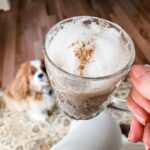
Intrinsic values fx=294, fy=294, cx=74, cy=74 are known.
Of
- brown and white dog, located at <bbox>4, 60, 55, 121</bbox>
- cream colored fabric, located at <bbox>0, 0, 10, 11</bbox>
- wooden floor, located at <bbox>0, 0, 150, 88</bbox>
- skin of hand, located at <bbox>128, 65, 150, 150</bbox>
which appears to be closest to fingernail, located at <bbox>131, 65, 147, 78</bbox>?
skin of hand, located at <bbox>128, 65, 150, 150</bbox>

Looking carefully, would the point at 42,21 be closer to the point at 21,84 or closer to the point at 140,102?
the point at 21,84

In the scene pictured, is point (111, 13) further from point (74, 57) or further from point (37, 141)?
point (74, 57)

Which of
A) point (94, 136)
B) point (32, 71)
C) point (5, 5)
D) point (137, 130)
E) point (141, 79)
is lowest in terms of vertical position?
point (5, 5)

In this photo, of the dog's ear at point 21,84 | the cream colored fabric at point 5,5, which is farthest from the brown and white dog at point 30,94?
the cream colored fabric at point 5,5

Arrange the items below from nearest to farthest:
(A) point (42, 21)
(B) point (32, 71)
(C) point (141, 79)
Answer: (C) point (141, 79) → (B) point (32, 71) → (A) point (42, 21)

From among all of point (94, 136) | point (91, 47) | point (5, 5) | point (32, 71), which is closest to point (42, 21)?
point (5, 5)

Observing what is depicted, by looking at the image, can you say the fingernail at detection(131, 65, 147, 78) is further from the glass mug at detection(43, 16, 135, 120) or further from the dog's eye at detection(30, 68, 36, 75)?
the dog's eye at detection(30, 68, 36, 75)

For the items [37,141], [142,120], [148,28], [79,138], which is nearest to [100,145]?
[79,138]
